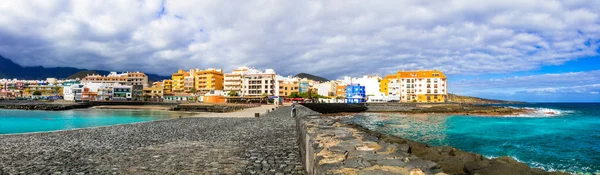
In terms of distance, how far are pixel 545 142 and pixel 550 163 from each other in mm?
8854

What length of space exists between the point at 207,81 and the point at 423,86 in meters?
75.3

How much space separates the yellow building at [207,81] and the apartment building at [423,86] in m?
65.6

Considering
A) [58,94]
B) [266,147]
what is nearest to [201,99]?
[58,94]

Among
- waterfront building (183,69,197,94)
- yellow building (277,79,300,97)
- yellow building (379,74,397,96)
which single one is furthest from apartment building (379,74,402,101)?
waterfront building (183,69,197,94)

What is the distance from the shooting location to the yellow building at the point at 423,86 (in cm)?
10025

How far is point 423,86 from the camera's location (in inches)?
4016

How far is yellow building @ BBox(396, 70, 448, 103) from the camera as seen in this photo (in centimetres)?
10025

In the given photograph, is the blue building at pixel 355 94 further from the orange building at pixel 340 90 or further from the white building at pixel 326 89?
the white building at pixel 326 89

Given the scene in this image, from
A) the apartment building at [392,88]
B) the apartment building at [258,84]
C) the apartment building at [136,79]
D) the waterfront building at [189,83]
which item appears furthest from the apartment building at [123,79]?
the apartment building at [392,88]

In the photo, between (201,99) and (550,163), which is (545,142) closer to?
(550,163)

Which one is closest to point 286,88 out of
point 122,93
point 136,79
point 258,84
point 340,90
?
point 258,84

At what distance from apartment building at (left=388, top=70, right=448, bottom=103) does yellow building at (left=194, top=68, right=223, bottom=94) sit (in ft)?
215

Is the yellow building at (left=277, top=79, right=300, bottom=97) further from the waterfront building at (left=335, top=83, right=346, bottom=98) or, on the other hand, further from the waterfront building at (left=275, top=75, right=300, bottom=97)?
the waterfront building at (left=335, top=83, right=346, bottom=98)

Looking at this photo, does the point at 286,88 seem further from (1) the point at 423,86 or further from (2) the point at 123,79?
(2) the point at 123,79
